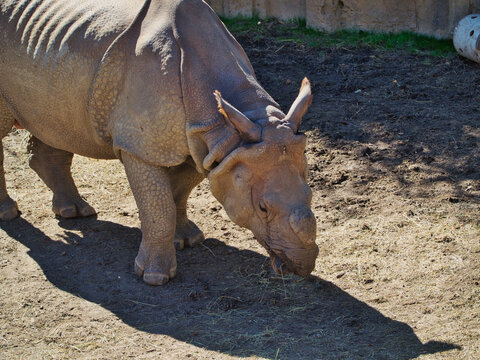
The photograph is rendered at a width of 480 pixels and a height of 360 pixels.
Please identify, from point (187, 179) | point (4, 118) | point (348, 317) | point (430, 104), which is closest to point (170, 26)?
point (187, 179)

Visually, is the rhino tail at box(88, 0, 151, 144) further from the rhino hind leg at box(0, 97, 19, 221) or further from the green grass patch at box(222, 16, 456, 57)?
the green grass patch at box(222, 16, 456, 57)

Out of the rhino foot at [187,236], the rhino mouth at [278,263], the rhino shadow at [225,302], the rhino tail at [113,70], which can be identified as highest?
the rhino tail at [113,70]

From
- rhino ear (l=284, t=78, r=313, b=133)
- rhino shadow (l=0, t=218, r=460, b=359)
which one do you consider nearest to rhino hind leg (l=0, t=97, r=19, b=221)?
rhino shadow (l=0, t=218, r=460, b=359)

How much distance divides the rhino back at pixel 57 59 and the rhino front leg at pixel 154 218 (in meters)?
0.50

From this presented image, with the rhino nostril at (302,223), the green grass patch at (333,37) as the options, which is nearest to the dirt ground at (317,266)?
the rhino nostril at (302,223)

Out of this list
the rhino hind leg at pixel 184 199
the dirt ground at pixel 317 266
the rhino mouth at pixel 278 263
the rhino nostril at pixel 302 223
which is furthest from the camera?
the rhino hind leg at pixel 184 199

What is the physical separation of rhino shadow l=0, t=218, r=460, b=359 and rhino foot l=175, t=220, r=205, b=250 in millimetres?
65

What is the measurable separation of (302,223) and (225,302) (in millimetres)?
971

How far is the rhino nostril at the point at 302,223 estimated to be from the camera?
4516 millimetres

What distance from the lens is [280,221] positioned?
4.62m

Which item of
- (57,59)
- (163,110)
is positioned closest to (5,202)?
(57,59)

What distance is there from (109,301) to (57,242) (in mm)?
1136

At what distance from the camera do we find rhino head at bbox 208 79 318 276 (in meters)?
4.58

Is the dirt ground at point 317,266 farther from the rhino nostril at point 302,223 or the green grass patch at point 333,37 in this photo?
the green grass patch at point 333,37
